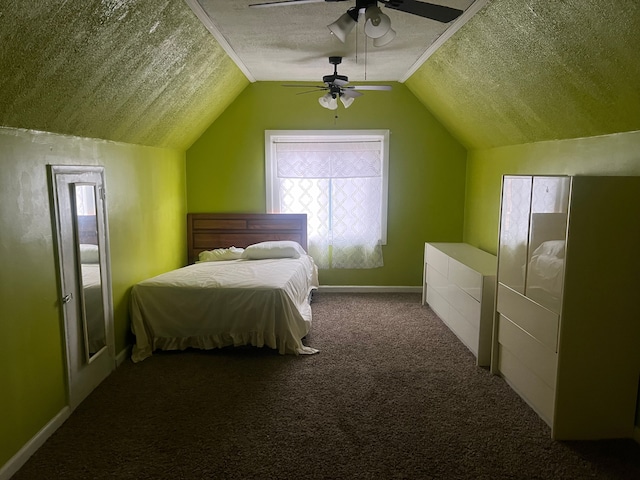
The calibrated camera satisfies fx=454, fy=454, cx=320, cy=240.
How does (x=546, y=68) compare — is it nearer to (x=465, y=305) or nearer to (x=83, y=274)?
(x=465, y=305)

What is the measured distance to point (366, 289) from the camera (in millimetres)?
5797

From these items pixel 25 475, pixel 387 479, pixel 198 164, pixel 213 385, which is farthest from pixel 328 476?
pixel 198 164

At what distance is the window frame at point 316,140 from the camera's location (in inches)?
216

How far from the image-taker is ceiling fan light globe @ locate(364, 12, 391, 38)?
90.4 inches

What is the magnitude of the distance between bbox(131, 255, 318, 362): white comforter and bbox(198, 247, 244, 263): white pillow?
4.06 feet

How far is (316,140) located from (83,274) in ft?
10.7

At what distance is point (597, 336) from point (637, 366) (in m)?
0.30

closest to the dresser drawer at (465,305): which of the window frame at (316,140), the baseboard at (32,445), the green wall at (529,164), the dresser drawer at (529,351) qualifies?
the dresser drawer at (529,351)

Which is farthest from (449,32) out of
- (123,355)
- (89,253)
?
(123,355)

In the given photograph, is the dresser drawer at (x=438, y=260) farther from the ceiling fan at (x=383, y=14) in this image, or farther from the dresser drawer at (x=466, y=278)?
the ceiling fan at (x=383, y=14)

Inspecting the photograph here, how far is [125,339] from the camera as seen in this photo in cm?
382

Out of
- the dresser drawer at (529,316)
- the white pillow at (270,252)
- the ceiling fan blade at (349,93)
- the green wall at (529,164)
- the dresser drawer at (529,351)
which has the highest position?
the ceiling fan blade at (349,93)

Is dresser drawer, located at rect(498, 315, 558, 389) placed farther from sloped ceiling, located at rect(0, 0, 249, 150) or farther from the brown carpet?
sloped ceiling, located at rect(0, 0, 249, 150)

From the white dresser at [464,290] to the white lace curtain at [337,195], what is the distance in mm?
847
